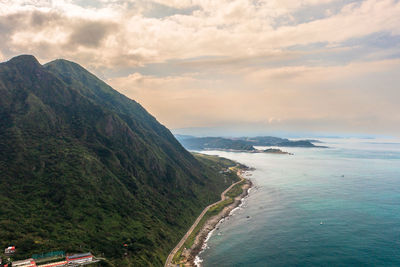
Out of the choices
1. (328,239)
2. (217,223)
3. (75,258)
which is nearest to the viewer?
(75,258)

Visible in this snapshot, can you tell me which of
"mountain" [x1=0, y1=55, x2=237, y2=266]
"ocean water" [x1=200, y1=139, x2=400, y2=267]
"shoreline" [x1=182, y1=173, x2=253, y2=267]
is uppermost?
"mountain" [x1=0, y1=55, x2=237, y2=266]

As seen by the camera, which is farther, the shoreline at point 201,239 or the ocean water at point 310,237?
the shoreline at point 201,239

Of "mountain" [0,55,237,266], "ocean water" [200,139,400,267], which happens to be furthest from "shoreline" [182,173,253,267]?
"mountain" [0,55,237,266]

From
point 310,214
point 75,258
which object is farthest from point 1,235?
point 310,214

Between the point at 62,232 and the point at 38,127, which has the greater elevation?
the point at 38,127

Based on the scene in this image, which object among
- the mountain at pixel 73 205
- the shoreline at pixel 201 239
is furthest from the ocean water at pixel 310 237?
the mountain at pixel 73 205

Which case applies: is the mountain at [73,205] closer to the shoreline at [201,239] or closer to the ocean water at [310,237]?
the shoreline at [201,239]

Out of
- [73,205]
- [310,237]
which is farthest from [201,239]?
[73,205]

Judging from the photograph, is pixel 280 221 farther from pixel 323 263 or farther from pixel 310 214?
pixel 323 263

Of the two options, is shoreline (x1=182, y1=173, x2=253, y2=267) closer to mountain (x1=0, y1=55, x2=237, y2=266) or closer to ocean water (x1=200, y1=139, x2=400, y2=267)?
ocean water (x1=200, y1=139, x2=400, y2=267)

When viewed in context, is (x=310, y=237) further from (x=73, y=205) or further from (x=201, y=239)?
(x=73, y=205)

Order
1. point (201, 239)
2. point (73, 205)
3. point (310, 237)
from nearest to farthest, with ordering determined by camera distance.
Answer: point (73, 205) < point (310, 237) < point (201, 239)
